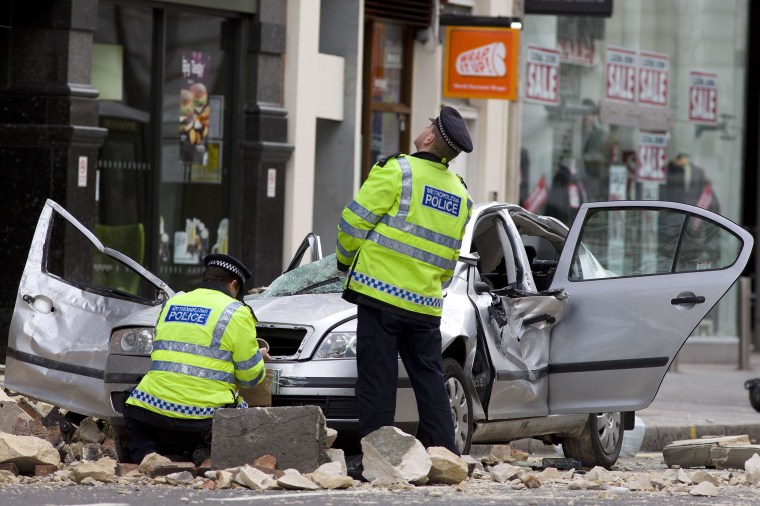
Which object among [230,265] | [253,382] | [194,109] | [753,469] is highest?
[194,109]

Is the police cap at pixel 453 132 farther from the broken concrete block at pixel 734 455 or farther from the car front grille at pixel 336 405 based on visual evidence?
the broken concrete block at pixel 734 455

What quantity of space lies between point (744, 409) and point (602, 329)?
21.4 ft

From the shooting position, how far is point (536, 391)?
1029 centimetres

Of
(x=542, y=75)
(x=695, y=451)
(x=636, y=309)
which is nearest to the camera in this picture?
(x=636, y=309)

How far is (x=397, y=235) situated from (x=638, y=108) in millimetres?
14133

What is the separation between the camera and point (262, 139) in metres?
16.6

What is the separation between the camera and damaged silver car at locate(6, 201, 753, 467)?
9695 mm

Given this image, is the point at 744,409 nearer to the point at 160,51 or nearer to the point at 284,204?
the point at 284,204

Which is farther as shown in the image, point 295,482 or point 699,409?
point 699,409

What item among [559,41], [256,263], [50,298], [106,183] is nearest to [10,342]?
[50,298]

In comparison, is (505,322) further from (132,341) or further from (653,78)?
(653,78)

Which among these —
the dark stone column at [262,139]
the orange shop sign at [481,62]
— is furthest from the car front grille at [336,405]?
the orange shop sign at [481,62]

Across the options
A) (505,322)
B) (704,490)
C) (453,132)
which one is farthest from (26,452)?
(704,490)

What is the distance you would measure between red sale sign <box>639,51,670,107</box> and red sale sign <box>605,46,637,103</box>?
0.16 meters
